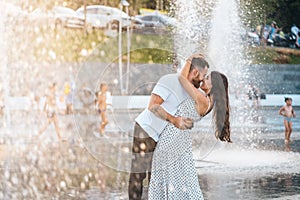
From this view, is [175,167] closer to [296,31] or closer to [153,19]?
[153,19]

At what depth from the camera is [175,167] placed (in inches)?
198

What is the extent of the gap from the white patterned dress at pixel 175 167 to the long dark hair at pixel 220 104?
0.67ft

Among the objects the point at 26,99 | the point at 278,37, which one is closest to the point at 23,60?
the point at 26,99

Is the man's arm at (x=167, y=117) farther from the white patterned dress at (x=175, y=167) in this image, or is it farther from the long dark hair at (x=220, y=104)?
the long dark hair at (x=220, y=104)

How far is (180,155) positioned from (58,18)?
1130 inches

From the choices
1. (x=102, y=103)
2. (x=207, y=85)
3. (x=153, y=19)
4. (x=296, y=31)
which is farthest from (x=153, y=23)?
(x=207, y=85)

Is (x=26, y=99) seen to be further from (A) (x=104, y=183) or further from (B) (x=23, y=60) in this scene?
(A) (x=104, y=183)

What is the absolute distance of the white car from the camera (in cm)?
3288

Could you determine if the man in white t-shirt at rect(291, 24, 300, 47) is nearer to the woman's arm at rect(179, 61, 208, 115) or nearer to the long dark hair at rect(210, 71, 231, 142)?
the long dark hair at rect(210, 71, 231, 142)

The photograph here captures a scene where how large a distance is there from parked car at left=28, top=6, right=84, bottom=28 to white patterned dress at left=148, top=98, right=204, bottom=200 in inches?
1067

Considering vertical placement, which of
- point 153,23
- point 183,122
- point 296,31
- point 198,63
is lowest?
point 296,31

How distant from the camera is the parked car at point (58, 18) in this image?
32562 mm

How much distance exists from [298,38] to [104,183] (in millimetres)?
30871

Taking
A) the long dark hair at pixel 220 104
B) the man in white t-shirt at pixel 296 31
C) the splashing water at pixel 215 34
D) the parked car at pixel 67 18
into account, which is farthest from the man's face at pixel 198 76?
the man in white t-shirt at pixel 296 31
